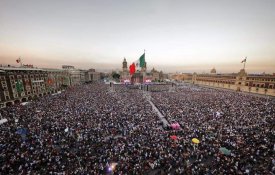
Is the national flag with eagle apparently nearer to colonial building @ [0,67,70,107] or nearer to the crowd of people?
the crowd of people

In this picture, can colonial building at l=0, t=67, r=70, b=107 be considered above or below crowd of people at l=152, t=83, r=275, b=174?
above

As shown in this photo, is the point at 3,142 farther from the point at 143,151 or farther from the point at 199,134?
the point at 199,134

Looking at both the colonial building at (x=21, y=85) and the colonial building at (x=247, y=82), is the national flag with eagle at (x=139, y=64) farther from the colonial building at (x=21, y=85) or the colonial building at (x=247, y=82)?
the colonial building at (x=247, y=82)

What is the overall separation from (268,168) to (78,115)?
2248cm

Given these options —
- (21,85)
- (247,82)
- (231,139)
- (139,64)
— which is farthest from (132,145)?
(247,82)

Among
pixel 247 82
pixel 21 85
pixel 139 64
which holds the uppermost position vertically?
pixel 139 64

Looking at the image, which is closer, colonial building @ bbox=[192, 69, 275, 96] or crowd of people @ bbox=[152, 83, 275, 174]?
crowd of people @ bbox=[152, 83, 275, 174]

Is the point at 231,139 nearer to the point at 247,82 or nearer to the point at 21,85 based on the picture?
the point at 21,85

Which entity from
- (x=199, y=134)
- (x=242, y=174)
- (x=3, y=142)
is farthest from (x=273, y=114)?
(x=3, y=142)

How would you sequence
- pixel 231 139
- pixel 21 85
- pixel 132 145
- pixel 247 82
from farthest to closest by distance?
pixel 247 82 → pixel 21 85 → pixel 231 139 → pixel 132 145

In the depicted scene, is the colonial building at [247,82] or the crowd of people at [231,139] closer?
the crowd of people at [231,139]

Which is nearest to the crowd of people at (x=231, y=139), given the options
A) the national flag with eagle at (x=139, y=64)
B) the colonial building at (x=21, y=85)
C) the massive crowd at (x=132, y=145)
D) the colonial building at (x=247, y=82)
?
the massive crowd at (x=132, y=145)

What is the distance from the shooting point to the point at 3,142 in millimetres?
12922

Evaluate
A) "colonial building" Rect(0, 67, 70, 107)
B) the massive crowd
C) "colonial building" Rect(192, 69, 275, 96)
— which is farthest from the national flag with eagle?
"colonial building" Rect(192, 69, 275, 96)
